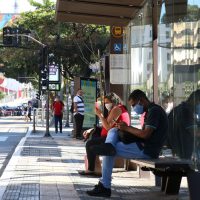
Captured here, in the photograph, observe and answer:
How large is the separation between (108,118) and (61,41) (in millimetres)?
28405

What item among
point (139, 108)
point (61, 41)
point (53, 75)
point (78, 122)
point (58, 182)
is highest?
point (61, 41)

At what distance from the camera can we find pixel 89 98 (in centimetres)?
2311

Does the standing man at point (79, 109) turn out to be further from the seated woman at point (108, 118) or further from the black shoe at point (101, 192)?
the black shoe at point (101, 192)

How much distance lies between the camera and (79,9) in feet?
41.4

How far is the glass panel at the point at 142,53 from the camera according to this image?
1105cm

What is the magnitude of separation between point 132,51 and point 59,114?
620 inches

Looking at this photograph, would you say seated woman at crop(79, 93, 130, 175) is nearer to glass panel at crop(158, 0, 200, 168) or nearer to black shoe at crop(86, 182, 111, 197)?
glass panel at crop(158, 0, 200, 168)

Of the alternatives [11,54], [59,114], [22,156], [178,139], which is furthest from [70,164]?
[11,54]

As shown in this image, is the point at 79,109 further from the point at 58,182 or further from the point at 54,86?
the point at 58,182

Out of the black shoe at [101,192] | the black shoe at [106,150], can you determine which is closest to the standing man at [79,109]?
the black shoe at [101,192]

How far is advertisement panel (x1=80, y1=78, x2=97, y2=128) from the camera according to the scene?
22.8 metres

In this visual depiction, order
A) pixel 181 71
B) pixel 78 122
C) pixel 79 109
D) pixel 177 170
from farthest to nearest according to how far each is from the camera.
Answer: pixel 78 122 < pixel 79 109 < pixel 181 71 < pixel 177 170

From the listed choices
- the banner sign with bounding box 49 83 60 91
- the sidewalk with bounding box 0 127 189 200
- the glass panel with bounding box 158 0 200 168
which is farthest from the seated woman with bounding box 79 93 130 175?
the banner sign with bounding box 49 83 60 91

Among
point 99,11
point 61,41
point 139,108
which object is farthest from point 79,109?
point 61,41
